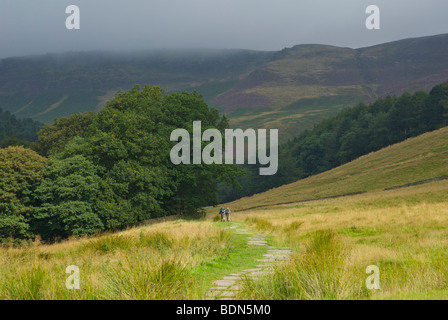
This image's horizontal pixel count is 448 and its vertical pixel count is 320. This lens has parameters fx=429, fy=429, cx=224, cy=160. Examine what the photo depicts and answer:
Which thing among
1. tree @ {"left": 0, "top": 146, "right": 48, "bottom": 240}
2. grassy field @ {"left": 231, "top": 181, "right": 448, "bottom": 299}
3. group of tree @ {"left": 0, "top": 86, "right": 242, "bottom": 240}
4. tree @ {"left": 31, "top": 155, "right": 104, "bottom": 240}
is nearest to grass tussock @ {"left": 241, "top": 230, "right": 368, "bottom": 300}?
grassy field @ {"left": 231, "top": 181, "right": 448, "bottom": 299}

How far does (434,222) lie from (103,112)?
3614 centimetres

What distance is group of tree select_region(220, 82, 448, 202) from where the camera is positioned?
104 metres

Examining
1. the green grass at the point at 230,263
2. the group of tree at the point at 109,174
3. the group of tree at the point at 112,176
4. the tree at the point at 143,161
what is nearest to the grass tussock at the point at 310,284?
the green grass at the point at 230,263

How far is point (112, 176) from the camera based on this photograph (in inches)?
1593

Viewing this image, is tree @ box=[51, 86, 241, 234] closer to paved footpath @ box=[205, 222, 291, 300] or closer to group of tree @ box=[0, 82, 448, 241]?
group of tree @ box=[0, 82, 448, 241]

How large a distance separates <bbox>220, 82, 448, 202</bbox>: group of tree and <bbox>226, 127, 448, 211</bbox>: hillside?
69.0 ft

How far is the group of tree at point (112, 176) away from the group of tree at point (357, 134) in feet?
240

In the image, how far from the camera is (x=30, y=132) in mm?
162750

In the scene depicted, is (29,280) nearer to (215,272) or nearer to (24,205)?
(215,272)

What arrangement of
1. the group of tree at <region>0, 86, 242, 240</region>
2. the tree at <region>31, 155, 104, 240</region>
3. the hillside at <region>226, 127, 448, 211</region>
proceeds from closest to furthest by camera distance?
the tree at <region>31, 155, 104, 240</region> → the group of tree at <region>0, 86, 242, 240</region> → the hillside at <region>226, 127, 448, 211</region>

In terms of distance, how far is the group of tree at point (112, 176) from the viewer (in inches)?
1458

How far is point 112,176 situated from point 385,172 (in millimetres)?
46147

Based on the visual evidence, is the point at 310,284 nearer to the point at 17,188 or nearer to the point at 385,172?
the point at 17,188

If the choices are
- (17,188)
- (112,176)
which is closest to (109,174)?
(112,176)
